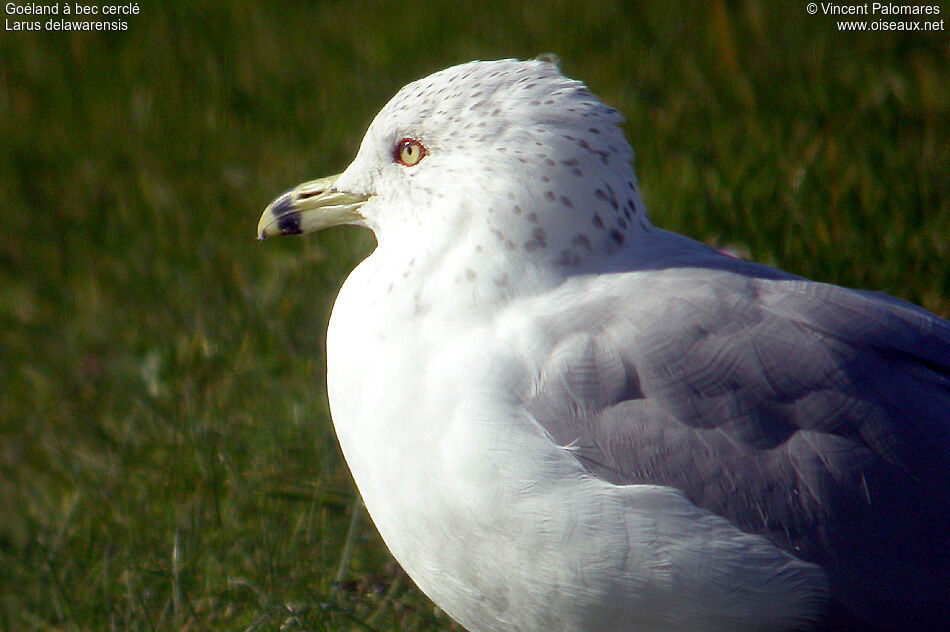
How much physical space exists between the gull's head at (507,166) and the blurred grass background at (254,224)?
108cm

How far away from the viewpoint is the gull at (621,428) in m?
2.49

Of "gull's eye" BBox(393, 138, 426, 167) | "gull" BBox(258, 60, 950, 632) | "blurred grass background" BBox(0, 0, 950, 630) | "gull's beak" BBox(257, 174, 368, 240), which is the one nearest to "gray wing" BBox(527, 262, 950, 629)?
"gull" BBox(258, 60, 950, 632)

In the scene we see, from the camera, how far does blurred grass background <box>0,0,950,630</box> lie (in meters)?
3.65

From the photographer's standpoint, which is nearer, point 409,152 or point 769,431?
point 769,431

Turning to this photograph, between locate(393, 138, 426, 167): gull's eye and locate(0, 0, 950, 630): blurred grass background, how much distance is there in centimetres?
115

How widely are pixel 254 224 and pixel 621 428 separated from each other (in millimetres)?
3448

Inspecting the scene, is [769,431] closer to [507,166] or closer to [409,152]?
[507,166]

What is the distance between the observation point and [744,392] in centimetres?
256

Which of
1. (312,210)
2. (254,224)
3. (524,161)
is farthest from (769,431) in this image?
(254,224)

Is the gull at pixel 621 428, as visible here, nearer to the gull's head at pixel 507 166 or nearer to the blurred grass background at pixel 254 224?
the gull's head at pixel 507 166

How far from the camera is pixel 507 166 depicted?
280 centimetres

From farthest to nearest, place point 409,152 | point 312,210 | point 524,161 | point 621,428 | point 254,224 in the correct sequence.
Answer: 1. point 254,224
2. point 312,210
3. point 409,152
4. point 524,161
5. point 621,428

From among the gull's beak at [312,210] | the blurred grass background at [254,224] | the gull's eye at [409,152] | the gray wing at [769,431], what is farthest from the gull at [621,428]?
the blurred grass background at [254,224]

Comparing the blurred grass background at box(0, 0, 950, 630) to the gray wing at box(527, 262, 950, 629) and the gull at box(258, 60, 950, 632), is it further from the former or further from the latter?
the gray wing at box(527, 262, 950, 629)
